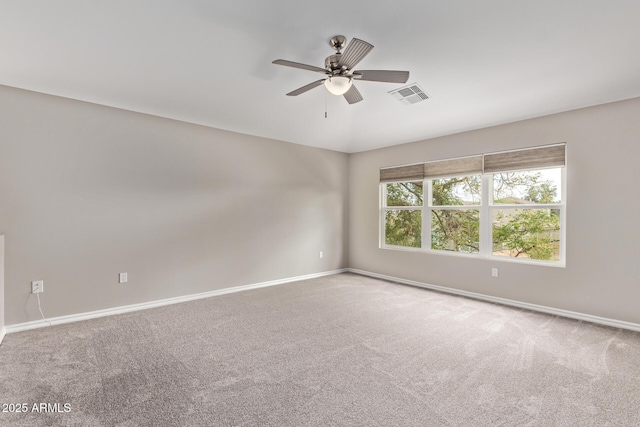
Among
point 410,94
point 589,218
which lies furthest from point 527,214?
point 410,94

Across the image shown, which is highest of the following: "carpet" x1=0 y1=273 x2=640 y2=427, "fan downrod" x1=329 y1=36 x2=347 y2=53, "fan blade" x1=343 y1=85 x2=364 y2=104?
"fan downrod" x1=329 y1=36 x2=347 y2=53

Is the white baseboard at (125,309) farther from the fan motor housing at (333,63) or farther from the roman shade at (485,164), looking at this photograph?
the fan motor housing at (333,63)

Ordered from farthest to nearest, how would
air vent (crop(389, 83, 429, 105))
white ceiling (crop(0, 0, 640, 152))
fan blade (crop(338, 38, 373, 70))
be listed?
air vent (crop(389, 83, 429, 105)) → white ceiling (crop(0, 0, 640, 152)) → fan blade (crop(338, 38, 373, 70))

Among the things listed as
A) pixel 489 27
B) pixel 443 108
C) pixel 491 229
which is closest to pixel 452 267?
pixel 491 229

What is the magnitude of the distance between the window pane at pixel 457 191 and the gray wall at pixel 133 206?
2.28m

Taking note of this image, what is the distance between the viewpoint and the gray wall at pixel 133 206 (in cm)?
312

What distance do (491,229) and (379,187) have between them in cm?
206

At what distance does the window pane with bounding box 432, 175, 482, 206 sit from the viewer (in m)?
4.51

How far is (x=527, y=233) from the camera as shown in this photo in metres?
4.01

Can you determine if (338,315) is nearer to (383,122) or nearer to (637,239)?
(383,122)

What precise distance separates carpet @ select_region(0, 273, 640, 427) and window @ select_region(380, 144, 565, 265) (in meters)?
0.98

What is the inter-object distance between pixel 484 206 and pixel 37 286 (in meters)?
5.56

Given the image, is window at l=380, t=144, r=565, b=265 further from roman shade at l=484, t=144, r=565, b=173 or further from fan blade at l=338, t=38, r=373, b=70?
fan blade at l=338, t=38, r=373, b=70

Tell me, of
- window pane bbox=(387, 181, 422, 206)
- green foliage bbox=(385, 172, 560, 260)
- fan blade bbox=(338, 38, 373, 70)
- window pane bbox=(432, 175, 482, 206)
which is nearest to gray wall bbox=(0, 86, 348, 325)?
window pane bbox=(387, 181, 422, 206)
